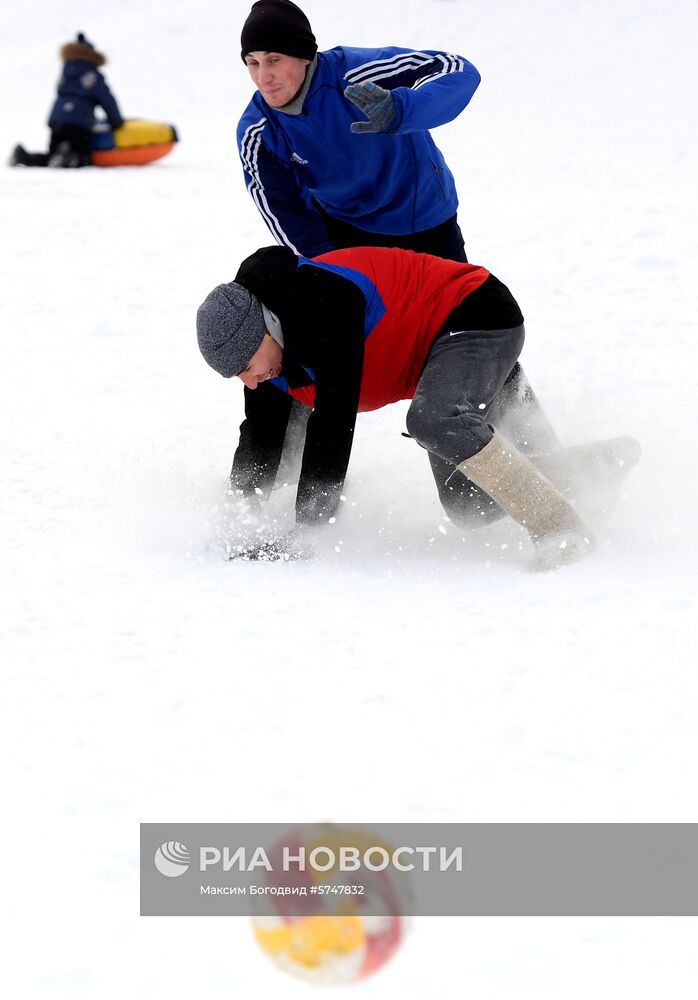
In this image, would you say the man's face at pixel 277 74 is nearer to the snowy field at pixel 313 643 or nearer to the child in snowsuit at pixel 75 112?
the snowy field at pixel 313 643

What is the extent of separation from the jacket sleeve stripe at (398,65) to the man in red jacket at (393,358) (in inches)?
19.2

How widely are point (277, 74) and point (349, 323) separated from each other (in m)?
0.74

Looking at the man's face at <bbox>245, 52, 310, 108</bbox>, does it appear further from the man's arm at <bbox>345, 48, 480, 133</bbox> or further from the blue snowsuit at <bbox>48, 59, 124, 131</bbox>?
the blue snowsuit at <bbox>48, 59, 124, 131</bbox>

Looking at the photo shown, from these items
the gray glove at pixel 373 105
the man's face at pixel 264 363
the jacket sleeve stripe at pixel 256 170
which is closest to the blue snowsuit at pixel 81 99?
the jacket sleeve stripe at pixel 256 170

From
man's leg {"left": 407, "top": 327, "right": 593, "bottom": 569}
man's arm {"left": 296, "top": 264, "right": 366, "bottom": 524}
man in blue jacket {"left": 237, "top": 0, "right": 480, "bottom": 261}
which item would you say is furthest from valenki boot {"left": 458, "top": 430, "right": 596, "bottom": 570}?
man in blue jacket {"left": 237, "top": 0, "right": 480, "bottom": 261}

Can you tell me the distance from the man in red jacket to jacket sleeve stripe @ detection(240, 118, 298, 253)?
0.43 m

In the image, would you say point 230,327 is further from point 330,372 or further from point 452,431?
point 452,431

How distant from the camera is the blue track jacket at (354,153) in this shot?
2906 mm

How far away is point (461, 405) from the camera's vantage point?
8.80ft

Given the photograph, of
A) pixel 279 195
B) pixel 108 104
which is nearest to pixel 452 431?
pixel 279 195

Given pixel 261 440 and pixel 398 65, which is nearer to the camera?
pixel 398 65

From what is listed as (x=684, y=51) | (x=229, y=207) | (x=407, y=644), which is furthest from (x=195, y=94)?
(x=407, y=644)

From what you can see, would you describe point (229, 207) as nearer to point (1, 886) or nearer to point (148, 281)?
point (148, 281)

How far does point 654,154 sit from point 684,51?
394 cm
